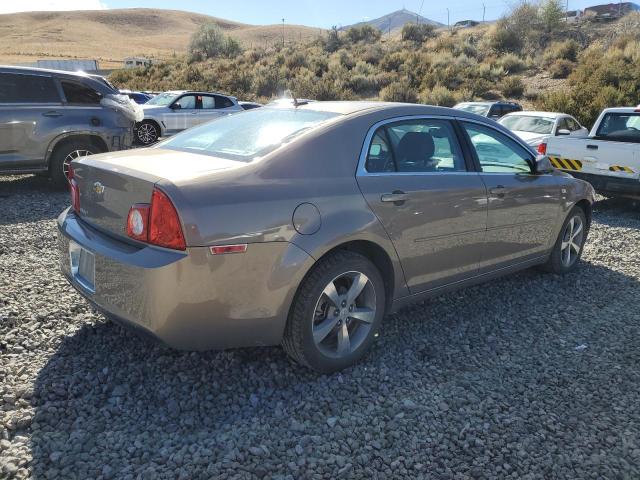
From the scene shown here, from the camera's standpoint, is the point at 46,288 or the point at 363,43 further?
the point at 363,43

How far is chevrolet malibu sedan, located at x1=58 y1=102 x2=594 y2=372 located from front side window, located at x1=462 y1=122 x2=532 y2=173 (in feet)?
0.10

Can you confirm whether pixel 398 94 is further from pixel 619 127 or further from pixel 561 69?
pixel 619 127

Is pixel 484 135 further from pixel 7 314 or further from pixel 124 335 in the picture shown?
pixel 7 314

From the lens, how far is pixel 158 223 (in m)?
2.72

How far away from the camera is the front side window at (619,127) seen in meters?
8.93

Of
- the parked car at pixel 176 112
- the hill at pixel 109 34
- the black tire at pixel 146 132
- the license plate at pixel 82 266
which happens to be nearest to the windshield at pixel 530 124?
the parked car at pixel 176 112

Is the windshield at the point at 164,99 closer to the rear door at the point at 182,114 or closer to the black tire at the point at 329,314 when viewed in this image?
the rear door at the point at 182,114

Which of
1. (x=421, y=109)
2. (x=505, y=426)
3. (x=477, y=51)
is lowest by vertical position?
(x=505, y=426)

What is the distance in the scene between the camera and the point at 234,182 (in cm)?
286

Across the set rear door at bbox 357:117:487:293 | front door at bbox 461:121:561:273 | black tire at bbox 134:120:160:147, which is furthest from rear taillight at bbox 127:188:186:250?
black tire at bbox 134:120:160:147

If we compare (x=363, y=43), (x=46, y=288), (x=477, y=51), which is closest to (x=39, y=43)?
(x=363, y=43)

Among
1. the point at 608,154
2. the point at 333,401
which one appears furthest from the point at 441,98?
the point at 333,401

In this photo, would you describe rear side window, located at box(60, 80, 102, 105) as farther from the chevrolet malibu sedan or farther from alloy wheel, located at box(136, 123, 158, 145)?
alloy wheel, located at box(136, 123, 158, 145)

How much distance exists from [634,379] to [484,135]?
2044 millimetres
